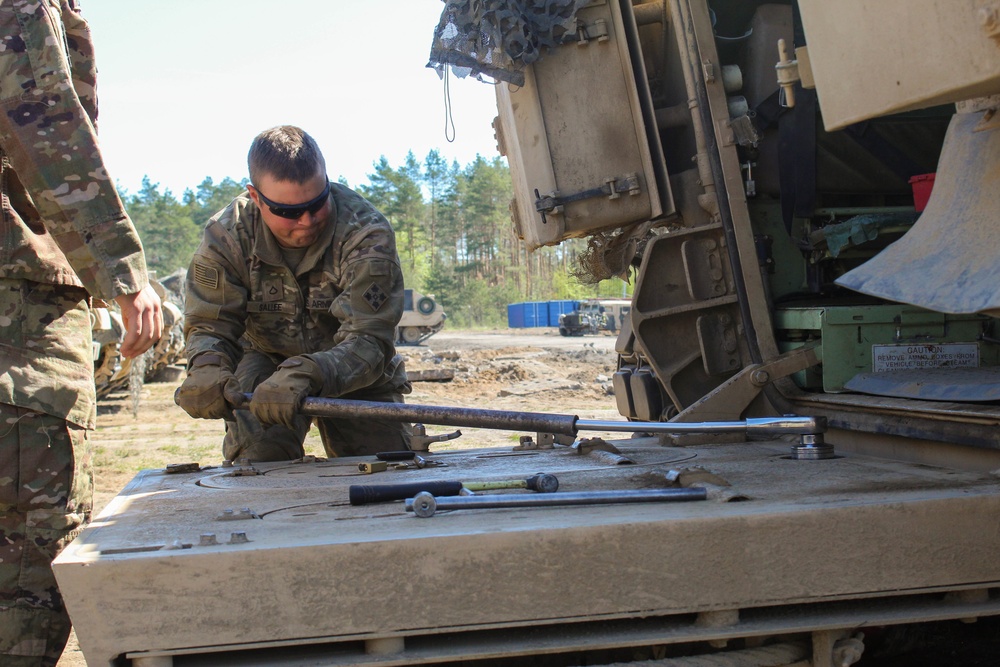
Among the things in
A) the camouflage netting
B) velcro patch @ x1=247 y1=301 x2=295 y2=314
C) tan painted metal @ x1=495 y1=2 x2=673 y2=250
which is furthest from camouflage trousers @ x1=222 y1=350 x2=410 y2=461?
the camouflage netting

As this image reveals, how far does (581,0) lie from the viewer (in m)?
3.63

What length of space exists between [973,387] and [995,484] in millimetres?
556

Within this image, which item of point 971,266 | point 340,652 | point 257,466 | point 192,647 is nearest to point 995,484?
point 971,266

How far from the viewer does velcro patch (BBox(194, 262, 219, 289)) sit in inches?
146

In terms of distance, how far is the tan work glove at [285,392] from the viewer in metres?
3.09

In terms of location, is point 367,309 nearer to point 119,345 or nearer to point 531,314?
point 119,345

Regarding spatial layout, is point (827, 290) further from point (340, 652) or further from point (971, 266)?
point (340, 652)

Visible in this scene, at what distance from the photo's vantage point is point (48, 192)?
9.27 ft

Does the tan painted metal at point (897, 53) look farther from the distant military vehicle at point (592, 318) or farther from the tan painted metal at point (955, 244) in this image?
the distant military vehicle at point (592, 318)

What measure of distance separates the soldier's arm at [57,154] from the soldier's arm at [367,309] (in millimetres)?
828

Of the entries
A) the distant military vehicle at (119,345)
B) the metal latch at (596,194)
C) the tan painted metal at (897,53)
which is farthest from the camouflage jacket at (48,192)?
the distant military vehicle at (119,345)

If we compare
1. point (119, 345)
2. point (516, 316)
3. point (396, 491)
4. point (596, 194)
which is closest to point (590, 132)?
point (596, 194)

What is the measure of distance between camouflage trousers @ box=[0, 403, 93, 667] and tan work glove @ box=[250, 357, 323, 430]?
57 centimetres

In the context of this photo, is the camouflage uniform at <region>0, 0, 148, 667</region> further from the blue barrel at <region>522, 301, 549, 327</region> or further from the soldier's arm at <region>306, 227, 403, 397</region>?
the blue barrel at <region>522, 301, 549, 327</region>
